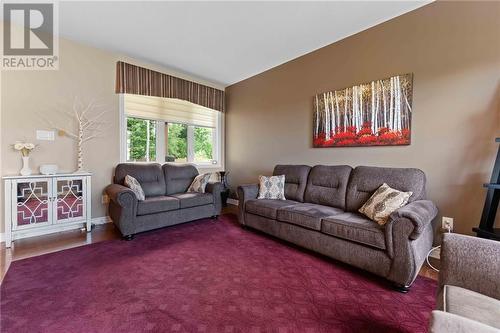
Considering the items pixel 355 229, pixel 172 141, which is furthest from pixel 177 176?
pixel 355 229

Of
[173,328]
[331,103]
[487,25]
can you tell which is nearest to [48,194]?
[173,328]

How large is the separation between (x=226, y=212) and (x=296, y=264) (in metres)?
2.25

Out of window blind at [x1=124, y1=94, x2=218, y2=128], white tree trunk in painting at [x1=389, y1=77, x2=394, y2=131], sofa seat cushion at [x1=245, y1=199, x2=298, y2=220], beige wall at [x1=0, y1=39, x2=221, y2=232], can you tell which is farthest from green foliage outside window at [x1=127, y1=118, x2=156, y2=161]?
white tree trunk in painting at [x1=389, y1=77, x2=394, y2=131]

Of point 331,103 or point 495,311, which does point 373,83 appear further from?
point 495,311

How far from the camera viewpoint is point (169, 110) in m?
4.30

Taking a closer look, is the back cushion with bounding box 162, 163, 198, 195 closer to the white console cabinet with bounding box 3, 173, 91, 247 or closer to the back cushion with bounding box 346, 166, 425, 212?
the white console cabinet with bounding box 3, 173, 91, 247

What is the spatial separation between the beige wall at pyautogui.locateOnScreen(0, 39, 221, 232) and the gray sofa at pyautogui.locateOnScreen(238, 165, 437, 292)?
2226mm

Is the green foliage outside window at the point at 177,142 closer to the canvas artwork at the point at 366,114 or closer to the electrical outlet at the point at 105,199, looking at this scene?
the electrical outlet at the point at 105,199

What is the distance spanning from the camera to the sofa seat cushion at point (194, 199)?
337 cm

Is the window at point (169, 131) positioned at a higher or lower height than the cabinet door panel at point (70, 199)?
higher

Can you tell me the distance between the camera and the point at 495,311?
3.03 feet

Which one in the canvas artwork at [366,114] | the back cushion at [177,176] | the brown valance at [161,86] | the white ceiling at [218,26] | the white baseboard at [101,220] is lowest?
the white baseboard at [101,220]

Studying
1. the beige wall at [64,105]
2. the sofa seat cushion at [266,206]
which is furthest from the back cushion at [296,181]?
the beige wall at [64,105]

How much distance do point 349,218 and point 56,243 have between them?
Answer: 3409mm
